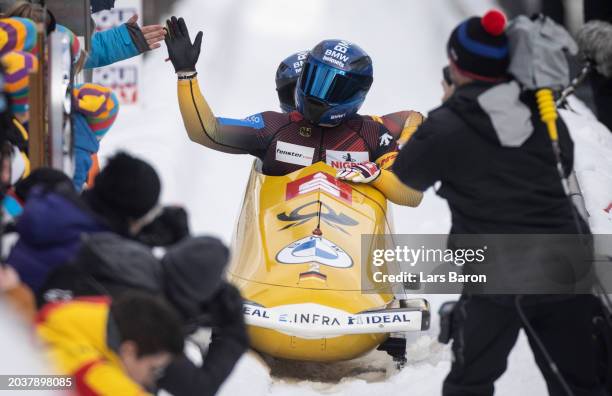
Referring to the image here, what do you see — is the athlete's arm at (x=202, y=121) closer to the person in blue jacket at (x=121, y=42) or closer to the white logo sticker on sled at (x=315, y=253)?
the person in blue jacket at (x=121, y=42)

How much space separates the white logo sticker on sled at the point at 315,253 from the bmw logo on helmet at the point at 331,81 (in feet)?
3.00

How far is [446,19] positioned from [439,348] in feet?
22.9

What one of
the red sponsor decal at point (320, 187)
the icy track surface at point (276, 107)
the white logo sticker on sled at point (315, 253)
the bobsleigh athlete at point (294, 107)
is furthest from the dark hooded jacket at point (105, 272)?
the bobsleigh athlete at point (294, 107)

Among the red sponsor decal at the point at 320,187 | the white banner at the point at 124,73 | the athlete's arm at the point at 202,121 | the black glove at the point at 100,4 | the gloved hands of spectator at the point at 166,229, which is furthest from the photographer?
the white banner at the point at 124,73

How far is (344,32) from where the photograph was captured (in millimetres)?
11055

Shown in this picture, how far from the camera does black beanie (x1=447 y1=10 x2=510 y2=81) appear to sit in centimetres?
347

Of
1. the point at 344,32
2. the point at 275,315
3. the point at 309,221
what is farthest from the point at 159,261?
the point at 344,32

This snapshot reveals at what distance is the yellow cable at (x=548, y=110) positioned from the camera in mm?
3473

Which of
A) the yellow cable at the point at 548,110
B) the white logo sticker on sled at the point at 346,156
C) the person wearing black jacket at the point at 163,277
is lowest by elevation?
the white logo sticker on sled at the point at 346,156

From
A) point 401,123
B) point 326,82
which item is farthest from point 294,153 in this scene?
point 401,123

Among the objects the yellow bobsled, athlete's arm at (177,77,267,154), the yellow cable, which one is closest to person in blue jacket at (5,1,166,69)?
athlete's arm at (177,77,267,154)

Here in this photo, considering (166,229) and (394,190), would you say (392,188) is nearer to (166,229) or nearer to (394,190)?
(394,190)

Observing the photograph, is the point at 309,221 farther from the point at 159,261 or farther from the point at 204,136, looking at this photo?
the point at 159,261

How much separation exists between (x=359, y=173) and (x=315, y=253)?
2.09ft
